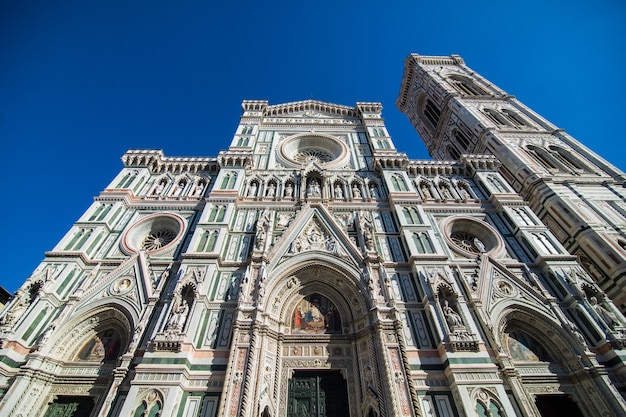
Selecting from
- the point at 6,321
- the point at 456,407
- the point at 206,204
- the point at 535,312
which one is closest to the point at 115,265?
the point at 6,321

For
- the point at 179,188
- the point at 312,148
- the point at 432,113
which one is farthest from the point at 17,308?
the point at 432,113

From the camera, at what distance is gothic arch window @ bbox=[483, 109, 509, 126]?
2258cm

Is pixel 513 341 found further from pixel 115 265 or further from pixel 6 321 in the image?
pixel 6 321

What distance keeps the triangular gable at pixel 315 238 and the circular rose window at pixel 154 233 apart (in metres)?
4.31

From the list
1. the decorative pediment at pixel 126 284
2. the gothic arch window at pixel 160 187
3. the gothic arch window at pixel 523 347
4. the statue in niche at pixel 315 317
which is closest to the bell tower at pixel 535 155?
the gothic arch window at pixel 523 347

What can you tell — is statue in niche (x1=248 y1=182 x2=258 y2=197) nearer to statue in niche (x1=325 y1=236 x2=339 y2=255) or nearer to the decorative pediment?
statue in niche (x1=325 y1=236 x2=339 y2=255)

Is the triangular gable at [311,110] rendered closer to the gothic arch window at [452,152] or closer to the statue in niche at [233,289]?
the gothic arch window at [452,152]

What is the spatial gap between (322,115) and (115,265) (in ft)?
48.7

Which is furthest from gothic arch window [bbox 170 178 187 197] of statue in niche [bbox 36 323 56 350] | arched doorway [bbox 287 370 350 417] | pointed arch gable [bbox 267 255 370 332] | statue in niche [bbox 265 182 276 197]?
arched doorway [bbox 287 370 350 417]

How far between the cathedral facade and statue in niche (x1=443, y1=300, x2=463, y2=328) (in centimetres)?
6

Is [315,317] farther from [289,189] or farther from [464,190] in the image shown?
[464,190]

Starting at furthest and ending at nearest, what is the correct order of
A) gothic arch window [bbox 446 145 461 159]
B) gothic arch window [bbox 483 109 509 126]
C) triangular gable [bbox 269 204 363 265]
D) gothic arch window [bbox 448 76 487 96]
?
gothic arch window [bbox 448 76 487 96] → gothic arch window [bbox 446 145 461 159] → gothic arch window [bbox 483 109 509 126] → triangular gable [bbox 269 204 363 265]

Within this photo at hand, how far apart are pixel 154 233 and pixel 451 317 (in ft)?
38.5

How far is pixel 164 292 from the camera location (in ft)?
34.9
